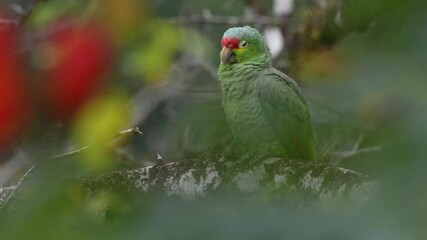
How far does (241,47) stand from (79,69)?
18.7 inches

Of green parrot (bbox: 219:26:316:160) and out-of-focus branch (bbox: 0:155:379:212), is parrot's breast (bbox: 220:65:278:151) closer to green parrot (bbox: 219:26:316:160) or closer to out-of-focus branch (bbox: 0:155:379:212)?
green parrot (bbox: 219:26:316:160)

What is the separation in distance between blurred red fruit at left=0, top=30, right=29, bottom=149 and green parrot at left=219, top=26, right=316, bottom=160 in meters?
0.56

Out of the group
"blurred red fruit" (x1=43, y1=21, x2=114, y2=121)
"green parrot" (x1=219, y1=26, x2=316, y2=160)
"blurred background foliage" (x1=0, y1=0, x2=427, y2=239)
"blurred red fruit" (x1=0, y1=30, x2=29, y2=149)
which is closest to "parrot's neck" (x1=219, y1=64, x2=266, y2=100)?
"green parrot" (x1=219, y1=26, x2=316, y2=160)

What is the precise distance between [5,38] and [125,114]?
52.4 inches

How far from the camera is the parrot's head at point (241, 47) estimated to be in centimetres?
199

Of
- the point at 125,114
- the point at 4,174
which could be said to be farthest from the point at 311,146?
the point at 4,174

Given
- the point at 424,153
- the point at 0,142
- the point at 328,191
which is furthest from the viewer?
the point at 0,142

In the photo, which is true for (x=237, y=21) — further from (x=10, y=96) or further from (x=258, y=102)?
(x=10, y=96)

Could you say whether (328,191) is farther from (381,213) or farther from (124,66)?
(124,66)

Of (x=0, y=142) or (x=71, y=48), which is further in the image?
(x=71, y=48)

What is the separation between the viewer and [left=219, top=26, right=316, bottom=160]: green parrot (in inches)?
75.3

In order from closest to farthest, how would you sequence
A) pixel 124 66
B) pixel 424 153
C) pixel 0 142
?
pixel 424 153
pixel 0 142
pixel 124 66

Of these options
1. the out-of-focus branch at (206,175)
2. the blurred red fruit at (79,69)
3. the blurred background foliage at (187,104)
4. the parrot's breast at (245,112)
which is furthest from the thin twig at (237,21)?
the out-of-focus branch at (206,175)

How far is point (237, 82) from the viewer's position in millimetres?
1983
